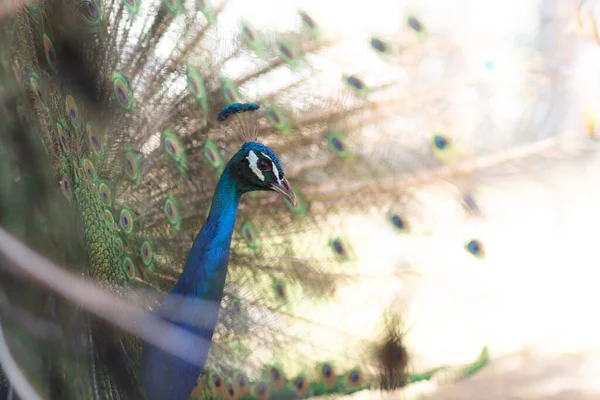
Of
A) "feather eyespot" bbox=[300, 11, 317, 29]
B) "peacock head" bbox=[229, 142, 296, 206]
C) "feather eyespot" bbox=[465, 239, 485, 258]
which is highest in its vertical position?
"feather eyespot" bbox=[300, 11, 317, 29]

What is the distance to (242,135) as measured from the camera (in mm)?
1032

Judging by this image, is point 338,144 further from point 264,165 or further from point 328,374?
point 328,374

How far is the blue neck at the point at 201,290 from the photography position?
1.00m

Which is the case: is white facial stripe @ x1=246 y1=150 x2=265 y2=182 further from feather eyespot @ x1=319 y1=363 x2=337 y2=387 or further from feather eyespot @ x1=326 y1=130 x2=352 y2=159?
feather eyespot @ x1=319 y1=363 x2=337 y2=387

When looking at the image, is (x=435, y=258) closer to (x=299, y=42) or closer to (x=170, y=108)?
(x=299, y=42)

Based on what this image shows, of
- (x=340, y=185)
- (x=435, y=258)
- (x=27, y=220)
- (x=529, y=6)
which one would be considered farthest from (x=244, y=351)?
(x=529, y=6)

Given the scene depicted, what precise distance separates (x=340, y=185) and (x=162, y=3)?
52 centimetres

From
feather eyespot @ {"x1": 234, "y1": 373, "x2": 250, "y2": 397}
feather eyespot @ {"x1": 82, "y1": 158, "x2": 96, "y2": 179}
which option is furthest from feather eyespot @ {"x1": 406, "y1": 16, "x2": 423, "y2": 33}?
feather eyespot @ {"x1": 234, "y1": 373, "x2": 250, "y2": 397}

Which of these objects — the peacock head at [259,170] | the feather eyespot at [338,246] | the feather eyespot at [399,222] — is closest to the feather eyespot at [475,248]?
the feather eyespot at [399,222]

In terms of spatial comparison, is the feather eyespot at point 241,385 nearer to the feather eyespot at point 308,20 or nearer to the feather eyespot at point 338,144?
the feather eyespot at point 338,144

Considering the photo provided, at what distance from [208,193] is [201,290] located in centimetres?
31

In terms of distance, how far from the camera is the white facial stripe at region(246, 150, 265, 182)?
97 cm

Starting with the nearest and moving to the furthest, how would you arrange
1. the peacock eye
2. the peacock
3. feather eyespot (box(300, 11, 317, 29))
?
the peacock eye < the peacock < feather eyespot (box(300, 11, 317, 29))

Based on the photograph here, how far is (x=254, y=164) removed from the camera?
3.21 ft
